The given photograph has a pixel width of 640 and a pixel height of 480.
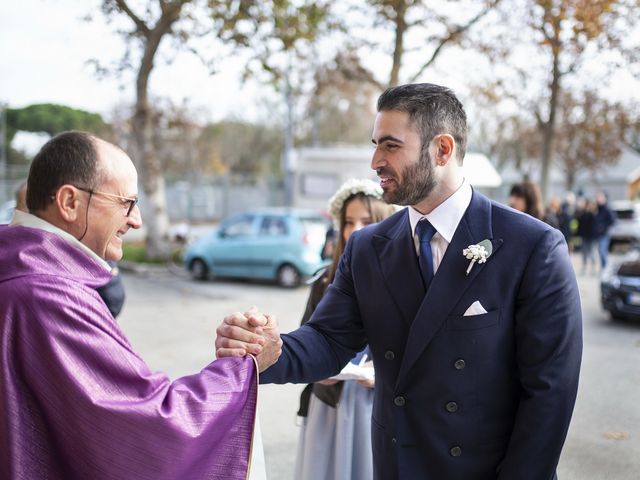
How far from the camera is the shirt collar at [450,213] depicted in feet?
7.02

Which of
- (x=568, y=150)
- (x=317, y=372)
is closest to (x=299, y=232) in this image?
(x=317, y=372)

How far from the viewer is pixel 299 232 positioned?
12820mm

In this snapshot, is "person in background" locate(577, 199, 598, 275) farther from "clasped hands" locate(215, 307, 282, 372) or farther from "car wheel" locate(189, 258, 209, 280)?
"clasped hands" locate(215, 307, 282, 372)

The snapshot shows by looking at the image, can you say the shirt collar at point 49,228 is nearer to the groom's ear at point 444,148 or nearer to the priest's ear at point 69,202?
the priest's ear at point 69,202

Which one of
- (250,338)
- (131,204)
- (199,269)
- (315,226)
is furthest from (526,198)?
(199,269)

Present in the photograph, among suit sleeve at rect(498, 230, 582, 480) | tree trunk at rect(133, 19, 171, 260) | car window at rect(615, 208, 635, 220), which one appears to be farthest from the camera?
car window at rect(615, 208, 635, 220)

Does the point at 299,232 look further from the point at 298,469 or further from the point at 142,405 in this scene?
the point at 142,405

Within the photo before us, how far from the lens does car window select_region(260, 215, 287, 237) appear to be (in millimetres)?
13133

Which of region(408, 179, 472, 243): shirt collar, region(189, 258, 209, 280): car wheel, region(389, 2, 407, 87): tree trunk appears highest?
region(389, 2, 407, 87): tree trunk

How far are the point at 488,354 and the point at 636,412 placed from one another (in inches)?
181

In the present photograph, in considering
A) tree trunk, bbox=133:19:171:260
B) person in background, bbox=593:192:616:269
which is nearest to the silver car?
person in background, bbox=593:192:616:269

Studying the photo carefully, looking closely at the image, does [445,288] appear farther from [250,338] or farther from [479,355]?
[250,338]

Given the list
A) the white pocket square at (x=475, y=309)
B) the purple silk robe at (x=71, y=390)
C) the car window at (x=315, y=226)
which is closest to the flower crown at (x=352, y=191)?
the white pocket square at (x=475, y=309)

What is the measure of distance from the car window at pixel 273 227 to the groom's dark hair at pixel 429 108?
11.0m
